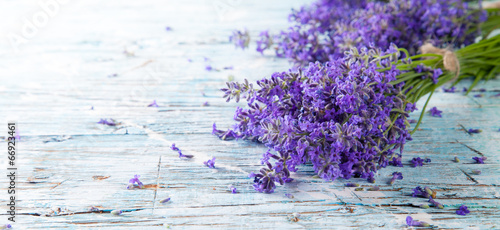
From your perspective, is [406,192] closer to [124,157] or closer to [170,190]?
[170,190]

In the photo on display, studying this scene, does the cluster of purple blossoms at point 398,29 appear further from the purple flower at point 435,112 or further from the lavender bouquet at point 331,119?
the lavender bouquet at point 331,119

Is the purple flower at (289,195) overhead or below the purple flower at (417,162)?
below

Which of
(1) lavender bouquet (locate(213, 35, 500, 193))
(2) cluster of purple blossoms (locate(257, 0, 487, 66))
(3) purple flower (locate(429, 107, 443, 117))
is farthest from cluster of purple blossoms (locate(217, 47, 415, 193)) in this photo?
(2) cluster of purple blossoms (locate(257, 0, 487, 66))

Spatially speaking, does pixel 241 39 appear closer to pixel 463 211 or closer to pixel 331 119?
pixel 331 119

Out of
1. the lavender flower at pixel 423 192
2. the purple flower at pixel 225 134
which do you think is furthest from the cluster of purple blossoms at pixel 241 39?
the lavender flower at pixel 423 192

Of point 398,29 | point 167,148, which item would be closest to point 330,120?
point 167,148

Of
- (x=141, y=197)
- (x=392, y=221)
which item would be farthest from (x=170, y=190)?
(x=392, y=221)

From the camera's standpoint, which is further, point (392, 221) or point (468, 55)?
point (468, 55)
